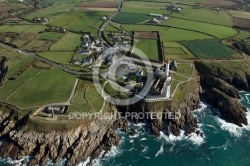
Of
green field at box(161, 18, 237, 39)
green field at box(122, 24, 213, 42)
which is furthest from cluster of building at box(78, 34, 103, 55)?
green field at box(161, 18, 237, 39)

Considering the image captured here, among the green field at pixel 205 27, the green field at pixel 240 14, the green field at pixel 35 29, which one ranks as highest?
the green field at pixel 240 14

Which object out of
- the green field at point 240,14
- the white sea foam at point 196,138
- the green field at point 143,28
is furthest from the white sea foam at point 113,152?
the green field at point 240,14

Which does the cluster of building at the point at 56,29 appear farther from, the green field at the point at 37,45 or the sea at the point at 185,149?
the sea at the point at 185,149

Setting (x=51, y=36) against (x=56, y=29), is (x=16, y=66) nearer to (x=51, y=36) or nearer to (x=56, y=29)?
(x=51, y=36)

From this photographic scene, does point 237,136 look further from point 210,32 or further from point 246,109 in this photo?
point 210,32

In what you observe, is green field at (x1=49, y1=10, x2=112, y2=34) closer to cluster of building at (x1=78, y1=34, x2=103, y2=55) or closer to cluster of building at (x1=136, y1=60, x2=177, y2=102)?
cluster of building at (x1=78, y1=34, x2=103, y2=55)

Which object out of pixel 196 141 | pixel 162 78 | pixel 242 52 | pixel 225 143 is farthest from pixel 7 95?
pixel 242 52

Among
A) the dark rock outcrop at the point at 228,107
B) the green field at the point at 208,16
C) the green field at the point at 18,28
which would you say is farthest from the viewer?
the green field at the point at 208,16
